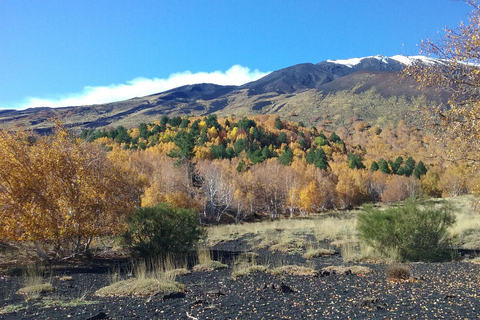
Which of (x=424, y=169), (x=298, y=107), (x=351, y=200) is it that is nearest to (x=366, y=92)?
(x=298, y=107)

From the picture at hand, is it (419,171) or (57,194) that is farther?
(419,171)

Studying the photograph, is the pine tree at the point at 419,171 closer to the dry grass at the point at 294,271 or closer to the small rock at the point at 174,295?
Result: the dry grass at the point at 294,271

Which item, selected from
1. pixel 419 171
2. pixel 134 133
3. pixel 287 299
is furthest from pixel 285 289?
pixel 134 133

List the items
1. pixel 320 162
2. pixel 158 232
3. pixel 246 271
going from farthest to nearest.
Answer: pixel 320 162 < pixel 158 232 < pixel 246 271

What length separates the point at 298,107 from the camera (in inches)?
7082

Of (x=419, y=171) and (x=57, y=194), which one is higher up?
(x=57, y=194)

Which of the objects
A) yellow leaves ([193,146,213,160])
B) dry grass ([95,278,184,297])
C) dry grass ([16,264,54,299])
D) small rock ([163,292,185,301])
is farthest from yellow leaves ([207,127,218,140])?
small rock ([163,292,185,301])

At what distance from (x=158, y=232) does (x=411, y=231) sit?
1002 centimetres

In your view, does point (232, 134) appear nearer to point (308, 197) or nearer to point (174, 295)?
point (308, 197)

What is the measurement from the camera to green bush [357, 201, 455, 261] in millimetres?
12516

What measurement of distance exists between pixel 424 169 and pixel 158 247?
8474 cm

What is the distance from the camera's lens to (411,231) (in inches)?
488

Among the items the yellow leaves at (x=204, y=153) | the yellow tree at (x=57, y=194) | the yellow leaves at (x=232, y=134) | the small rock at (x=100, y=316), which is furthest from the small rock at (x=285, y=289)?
the yellow leaves at (x=232, y=134)

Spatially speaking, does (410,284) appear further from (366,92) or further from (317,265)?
(366,92)
